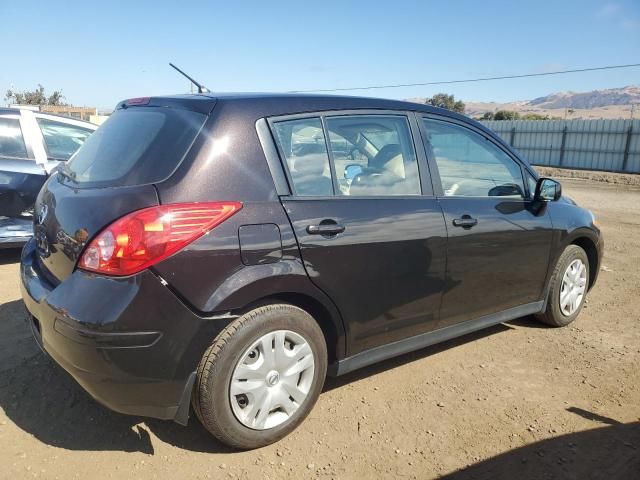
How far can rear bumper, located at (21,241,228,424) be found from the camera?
2131mm

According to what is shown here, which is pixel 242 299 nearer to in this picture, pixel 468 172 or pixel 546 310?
pixel 468 172

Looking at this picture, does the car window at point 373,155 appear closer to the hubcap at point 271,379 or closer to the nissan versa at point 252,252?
the nissan versa at point 252,252

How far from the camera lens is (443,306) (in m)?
3.23

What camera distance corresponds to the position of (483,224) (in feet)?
11.0

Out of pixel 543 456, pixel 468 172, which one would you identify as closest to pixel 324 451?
pixel 543 456

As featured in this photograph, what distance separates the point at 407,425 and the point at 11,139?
5214mm

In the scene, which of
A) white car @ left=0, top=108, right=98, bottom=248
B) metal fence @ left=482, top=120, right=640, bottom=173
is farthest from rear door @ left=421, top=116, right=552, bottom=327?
metal fence @ left=482, top=120, right=640, bottom=173

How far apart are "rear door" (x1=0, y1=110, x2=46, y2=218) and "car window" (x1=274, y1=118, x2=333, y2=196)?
3.97m

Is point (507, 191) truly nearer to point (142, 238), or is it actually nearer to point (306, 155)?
point (306, 155)

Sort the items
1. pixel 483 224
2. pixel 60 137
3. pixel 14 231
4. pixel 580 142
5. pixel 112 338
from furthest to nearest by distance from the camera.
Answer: pixel 580 142
pixel 60 137
pixel 14 231
pixel 483 224
pixel 112 338

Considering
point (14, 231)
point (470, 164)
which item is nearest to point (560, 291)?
point (470, 164)

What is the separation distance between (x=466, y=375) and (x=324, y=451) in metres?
1.29

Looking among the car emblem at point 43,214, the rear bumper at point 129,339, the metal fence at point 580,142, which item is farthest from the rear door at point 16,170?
the metal fence at point 580,142

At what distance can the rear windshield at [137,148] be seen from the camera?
7.75 feet
